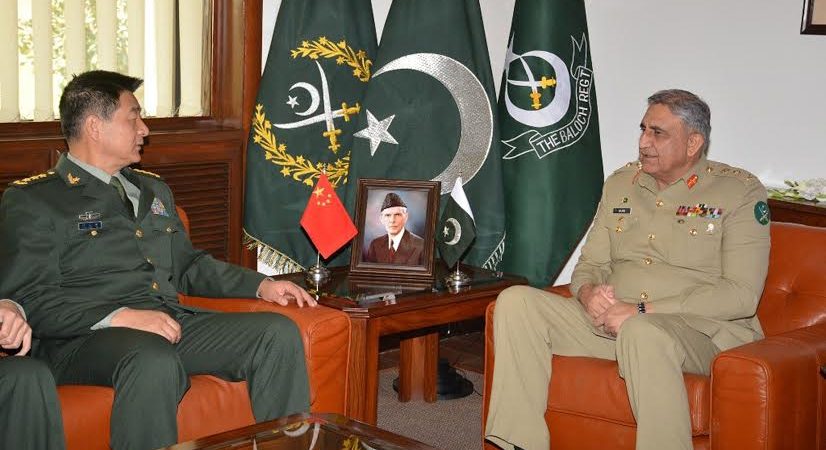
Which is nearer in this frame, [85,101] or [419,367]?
[85,101]

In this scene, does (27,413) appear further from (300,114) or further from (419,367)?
(419,367)

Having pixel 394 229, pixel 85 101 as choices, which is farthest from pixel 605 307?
pixel 85 101

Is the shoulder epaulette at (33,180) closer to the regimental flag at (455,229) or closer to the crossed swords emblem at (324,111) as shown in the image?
the crossed swords emblem at (324,111)

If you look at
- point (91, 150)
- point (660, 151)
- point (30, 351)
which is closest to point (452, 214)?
point (660, 151)

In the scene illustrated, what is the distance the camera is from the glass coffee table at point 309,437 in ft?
7.20

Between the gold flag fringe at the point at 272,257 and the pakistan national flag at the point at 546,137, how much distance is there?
0.78 m

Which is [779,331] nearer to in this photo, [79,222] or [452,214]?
[452,214]

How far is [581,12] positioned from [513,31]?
26cm

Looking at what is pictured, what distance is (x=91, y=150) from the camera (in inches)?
111

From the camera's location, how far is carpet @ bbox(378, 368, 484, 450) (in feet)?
11.2

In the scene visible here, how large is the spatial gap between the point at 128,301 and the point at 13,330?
42 centimetres

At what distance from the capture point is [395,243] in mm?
3316

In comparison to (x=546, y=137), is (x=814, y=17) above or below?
above

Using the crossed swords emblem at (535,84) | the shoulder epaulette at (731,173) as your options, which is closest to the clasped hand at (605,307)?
the shoulder epaulette at (731,173)
